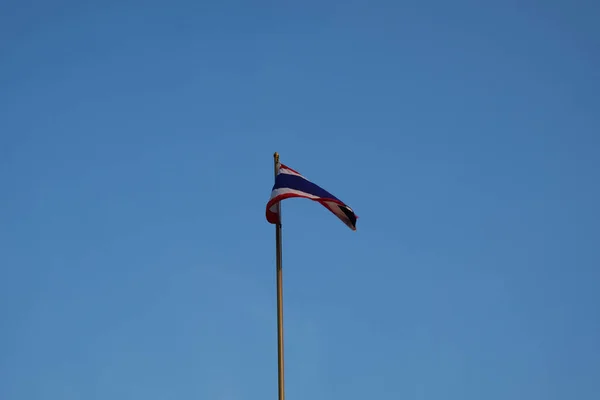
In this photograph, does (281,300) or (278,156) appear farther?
(278,156)

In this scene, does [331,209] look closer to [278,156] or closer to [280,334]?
[278,156]

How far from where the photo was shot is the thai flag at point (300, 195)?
124 ft

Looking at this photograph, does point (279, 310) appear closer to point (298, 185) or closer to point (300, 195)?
point (300, 195)

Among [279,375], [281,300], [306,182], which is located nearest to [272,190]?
[306,182]

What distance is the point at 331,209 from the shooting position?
3925 cm

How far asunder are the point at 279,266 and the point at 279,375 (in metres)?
4.04

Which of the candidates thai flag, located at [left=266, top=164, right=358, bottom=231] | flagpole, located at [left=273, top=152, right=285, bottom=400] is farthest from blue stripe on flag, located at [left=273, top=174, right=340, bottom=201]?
flagpole, located at [left=273, top=152, right=285, bottom=400]

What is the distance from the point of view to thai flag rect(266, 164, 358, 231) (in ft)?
124

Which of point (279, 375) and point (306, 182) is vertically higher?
point (306, 182)

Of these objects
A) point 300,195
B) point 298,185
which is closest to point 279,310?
point 300,195

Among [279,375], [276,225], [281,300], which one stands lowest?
[279,375]

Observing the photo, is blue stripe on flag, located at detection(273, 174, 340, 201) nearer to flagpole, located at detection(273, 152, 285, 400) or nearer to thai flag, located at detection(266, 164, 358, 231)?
thai flag, located at detection(266, 164, 358, 231)

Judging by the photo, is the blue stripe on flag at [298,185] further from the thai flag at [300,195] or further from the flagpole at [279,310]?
the flagpole at [279,310]

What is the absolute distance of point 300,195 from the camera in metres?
37.7
